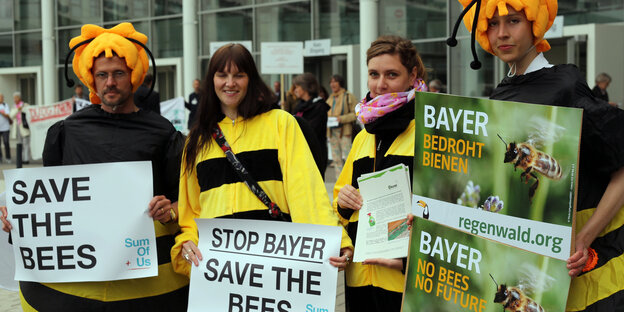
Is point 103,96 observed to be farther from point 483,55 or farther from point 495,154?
point 483,55

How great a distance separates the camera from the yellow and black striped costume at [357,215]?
120 inches

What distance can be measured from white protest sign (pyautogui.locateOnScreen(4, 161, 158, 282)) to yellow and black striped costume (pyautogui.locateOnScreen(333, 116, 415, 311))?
0.90m

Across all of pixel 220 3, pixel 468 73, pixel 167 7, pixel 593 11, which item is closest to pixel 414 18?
pixel 468 73

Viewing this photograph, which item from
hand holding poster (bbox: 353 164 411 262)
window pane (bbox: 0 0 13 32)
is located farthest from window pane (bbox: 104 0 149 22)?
hand holding poster (bbox: 353 164 411 262)

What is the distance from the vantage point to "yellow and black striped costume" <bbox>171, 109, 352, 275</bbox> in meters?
3.20

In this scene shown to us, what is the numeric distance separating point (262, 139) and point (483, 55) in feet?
47.8

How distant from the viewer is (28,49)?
29.0 m

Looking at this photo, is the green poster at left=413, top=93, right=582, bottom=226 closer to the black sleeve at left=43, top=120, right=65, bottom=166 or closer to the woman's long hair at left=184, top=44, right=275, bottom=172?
the woman's long hair at left=184, top=44, right=275, bottom=172

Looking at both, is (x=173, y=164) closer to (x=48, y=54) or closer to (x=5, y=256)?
(x=5, y=256)

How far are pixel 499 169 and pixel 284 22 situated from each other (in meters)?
19.5

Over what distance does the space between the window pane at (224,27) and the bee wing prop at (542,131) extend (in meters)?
20.7

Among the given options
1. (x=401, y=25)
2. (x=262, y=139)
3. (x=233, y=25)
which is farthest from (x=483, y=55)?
(x=262, y=139)

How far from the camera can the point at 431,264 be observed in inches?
107

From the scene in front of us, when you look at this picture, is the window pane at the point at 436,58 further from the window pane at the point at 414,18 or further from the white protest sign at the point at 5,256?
the white protest sign at the point at 5,256
